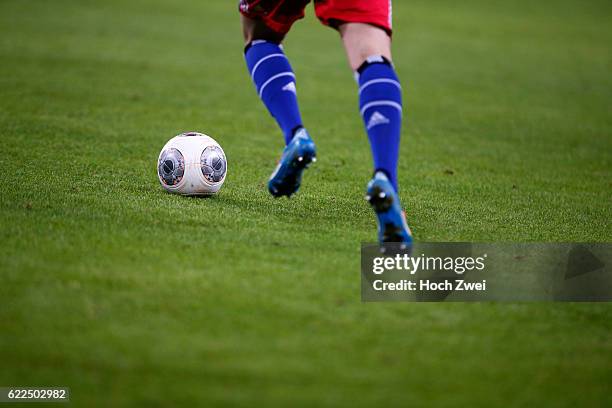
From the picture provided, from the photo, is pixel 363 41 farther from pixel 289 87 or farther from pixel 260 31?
pixel 260 31

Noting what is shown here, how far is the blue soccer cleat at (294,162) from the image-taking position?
449cm

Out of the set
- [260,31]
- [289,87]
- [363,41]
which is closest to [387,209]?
[363,41]

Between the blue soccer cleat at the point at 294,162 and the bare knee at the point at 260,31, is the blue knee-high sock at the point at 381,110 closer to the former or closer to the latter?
the blue soccer cleat at the point at 294,162

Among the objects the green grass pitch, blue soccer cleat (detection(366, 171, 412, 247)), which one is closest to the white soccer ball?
the green grass pitch

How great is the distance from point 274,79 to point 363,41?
28.2 inches

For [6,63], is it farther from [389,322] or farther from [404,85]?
[389,322]

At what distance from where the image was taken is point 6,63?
490 inches

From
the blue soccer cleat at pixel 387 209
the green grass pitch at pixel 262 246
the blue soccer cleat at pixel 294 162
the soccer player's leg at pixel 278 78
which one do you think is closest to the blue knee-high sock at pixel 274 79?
the soccer player's leg at pixel 278 78

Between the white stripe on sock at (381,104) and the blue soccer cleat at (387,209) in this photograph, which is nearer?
the blue soccer cleat at (387,209)

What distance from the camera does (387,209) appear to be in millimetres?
4082

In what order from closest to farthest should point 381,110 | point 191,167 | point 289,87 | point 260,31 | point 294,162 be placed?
point 381,110
point 294,162
point 289,87
point 260,31
point 191,167

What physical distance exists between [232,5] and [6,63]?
13912 mm

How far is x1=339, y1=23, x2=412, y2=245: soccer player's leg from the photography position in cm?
410

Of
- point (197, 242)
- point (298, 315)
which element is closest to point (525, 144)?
point (197, 242)
